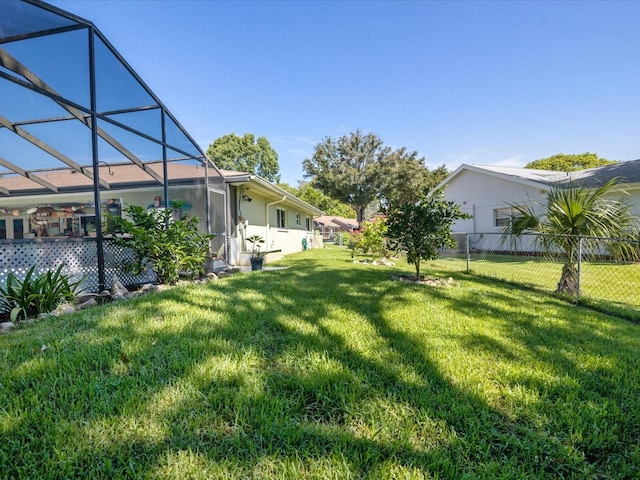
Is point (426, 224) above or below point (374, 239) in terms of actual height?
above

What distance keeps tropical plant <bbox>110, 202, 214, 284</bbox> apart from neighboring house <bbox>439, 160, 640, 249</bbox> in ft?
34.5

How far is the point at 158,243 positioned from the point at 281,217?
9917 millimetres

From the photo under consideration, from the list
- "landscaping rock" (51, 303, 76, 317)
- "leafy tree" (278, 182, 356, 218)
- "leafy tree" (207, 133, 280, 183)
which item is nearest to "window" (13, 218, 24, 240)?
"landscaping rock" (51, 303, 76, 317)

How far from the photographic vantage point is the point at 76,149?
7.02m

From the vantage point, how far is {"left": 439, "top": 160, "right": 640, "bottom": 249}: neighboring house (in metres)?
11.4

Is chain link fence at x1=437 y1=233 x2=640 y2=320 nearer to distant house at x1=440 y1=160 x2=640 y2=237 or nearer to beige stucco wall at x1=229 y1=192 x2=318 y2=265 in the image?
distant house at x1=440 y1=160 x2=640 y2=237

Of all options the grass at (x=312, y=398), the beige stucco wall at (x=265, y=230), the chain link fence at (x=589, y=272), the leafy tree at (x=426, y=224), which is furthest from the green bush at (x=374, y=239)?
the grass at (x=312, y=398)

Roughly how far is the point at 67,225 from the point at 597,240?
1386cm

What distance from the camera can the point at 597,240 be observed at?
4727mm

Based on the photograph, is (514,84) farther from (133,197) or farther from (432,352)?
(133,197)

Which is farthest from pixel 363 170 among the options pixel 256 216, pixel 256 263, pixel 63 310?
pixel 63 310

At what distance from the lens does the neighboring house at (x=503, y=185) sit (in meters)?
11.4

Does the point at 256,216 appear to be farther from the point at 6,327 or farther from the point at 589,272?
the point at 589,272

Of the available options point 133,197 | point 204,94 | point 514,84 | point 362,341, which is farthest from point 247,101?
point 362,341
